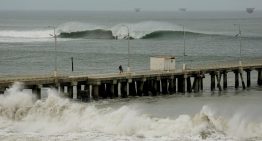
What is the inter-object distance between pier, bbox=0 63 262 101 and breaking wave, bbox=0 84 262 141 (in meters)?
5.53

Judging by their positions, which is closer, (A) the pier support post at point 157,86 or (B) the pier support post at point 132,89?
(B) the pier support post at point 132,89

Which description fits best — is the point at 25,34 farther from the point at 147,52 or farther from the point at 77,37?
the point at 147,52

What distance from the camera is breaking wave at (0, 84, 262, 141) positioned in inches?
1330

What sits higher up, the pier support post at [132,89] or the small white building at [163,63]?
the small white building at [163,63]

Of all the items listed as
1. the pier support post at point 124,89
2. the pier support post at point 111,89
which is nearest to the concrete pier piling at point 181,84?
the pier support post at point 124,89

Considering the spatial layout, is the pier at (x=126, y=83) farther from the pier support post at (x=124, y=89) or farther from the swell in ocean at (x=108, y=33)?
the swell in ocean at (x=108, y=33)

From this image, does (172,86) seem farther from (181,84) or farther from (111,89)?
(111,89)

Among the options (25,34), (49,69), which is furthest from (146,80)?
(25,34)

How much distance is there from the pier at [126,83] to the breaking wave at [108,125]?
553cm

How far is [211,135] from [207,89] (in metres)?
25.2

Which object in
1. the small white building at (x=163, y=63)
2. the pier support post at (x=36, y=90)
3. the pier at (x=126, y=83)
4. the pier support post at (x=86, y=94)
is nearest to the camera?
the pier support post at (x=36, y=90)

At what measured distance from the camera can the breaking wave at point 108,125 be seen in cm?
3378

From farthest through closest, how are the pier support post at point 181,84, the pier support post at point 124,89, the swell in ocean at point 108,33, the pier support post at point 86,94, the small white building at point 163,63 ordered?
1. the swell in ocean at point 108,33
2. the pier support post at point 181,84
3. the small white building at point 163,63
4. the pier support post at point 124,89
5. the pier support post at point 86,94

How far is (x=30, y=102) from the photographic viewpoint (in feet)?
138
